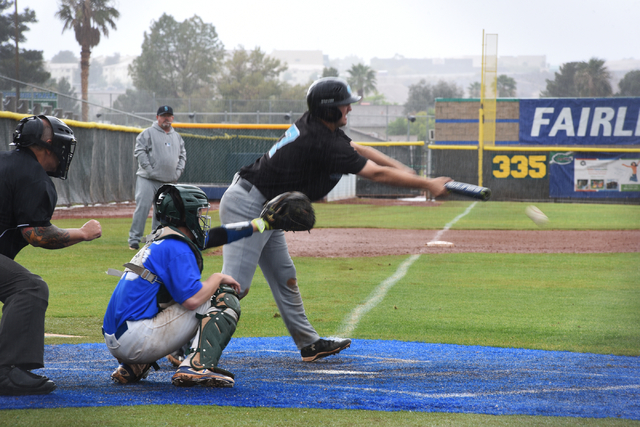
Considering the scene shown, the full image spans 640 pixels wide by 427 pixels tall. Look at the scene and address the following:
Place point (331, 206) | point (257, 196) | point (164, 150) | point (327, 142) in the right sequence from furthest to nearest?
point (331, 206), point (164, 150), point (257, 196), point (327, 142)

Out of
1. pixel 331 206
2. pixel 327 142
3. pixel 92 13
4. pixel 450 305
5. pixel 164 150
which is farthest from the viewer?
pixel 92 13

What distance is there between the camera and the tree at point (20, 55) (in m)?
27.9

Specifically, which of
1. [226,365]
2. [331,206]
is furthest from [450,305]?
[331,206]

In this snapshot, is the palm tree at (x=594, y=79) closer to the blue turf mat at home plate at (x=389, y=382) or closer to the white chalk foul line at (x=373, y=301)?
the white chalk foul line at (x=373, y=301)

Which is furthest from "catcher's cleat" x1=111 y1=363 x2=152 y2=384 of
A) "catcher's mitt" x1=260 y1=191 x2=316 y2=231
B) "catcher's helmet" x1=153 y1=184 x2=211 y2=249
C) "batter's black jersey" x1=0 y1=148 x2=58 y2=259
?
"catcher's mitt" x1=260 y1=191 x2=316 y2=231

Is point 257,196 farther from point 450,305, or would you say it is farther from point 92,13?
point 92,13

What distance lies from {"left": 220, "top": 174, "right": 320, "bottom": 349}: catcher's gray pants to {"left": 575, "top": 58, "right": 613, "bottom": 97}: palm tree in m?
45.1

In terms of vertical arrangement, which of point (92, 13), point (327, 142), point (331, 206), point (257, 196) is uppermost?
point (92, 13)

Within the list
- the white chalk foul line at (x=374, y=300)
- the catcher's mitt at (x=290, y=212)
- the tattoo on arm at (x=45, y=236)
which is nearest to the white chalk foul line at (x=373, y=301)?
the white chalk foul line at (x=374, y=300)

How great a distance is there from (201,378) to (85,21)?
37.5 m

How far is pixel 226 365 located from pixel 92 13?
36.8 meters

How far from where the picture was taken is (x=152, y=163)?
10.2 meters

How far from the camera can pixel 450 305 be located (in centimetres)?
720

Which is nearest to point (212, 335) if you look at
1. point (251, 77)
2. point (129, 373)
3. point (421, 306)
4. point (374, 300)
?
point (129, 373)
